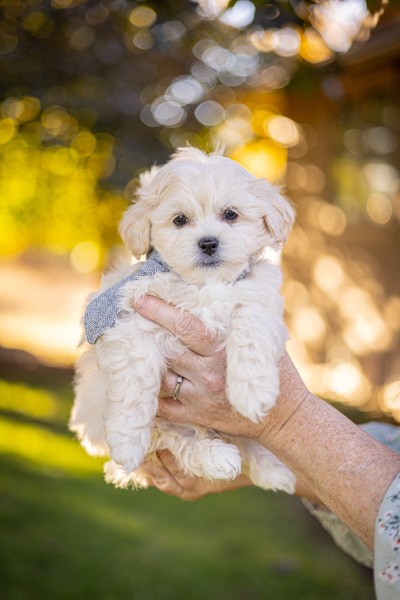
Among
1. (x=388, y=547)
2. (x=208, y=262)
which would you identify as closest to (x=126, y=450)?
(x=208, y=262)

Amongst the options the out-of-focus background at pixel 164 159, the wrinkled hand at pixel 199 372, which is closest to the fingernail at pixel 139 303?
the wrinkled hand at pixel 199 372

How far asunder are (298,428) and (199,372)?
48 cm

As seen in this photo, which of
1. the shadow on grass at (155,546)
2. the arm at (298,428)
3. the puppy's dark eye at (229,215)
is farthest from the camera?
the shadow on grass at (155,546)

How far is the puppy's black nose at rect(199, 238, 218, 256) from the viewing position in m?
2.38

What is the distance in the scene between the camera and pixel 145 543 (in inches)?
189

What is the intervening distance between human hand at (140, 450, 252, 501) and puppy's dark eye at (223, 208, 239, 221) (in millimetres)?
1210

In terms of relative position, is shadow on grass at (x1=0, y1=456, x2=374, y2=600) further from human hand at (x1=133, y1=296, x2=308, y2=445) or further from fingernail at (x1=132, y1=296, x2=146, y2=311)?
fingernail at (x1=132, y1=296, x2=146, y2=311)

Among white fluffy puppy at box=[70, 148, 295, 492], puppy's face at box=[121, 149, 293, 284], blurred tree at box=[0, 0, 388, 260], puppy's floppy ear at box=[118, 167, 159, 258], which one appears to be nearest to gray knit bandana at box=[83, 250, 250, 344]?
white fluffy puppy at box=[70, 148, 295, 492]

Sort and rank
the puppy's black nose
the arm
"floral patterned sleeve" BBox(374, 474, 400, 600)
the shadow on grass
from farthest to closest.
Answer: the shadow on grass
the puppy's black nose
the arm
"floral patterned sleeve" BBox(374, 474, 400, 600)

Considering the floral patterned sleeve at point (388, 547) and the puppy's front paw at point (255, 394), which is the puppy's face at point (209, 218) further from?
the floral patterned sleeve at point (388, 547)

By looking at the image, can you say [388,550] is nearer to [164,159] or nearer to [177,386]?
[177,386]

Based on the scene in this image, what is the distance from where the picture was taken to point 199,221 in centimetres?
254

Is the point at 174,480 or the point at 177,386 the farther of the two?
the point at 174,480

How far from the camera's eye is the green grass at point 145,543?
4227 mm
